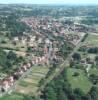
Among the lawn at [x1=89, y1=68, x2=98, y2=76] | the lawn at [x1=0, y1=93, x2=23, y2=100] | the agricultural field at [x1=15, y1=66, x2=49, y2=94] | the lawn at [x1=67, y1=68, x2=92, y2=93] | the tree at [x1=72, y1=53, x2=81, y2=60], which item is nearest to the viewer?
the lawn at [x1=0, y1=93, x2=23, y2=100]

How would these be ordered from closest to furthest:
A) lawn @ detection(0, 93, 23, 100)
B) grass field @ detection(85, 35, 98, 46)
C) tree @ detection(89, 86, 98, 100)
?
tree @ detection(89, 86, 98, 100), lawn @ detection(0, 93, 23, 100), grass field @ detection(85, 35, 98, 46)

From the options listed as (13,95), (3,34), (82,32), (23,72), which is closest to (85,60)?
(23,72)

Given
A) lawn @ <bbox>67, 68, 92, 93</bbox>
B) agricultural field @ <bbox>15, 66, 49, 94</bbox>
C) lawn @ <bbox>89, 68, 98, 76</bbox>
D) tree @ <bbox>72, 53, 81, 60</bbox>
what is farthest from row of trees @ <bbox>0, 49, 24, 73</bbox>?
lawn @ <bbox>89, 68, 98, 76</bbox>

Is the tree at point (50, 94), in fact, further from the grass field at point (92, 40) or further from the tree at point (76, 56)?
the grass field at point (92, 40)

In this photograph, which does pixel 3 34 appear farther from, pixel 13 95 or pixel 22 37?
pixel 13 95

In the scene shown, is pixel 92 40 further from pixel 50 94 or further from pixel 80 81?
pixel 50 94

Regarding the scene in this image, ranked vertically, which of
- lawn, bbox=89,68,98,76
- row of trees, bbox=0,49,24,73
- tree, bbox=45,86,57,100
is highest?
tree, bbox=45,86,57,100

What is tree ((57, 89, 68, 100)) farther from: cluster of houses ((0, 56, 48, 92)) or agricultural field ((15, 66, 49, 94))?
cluster of houses ((0, 56, 48, 92))
